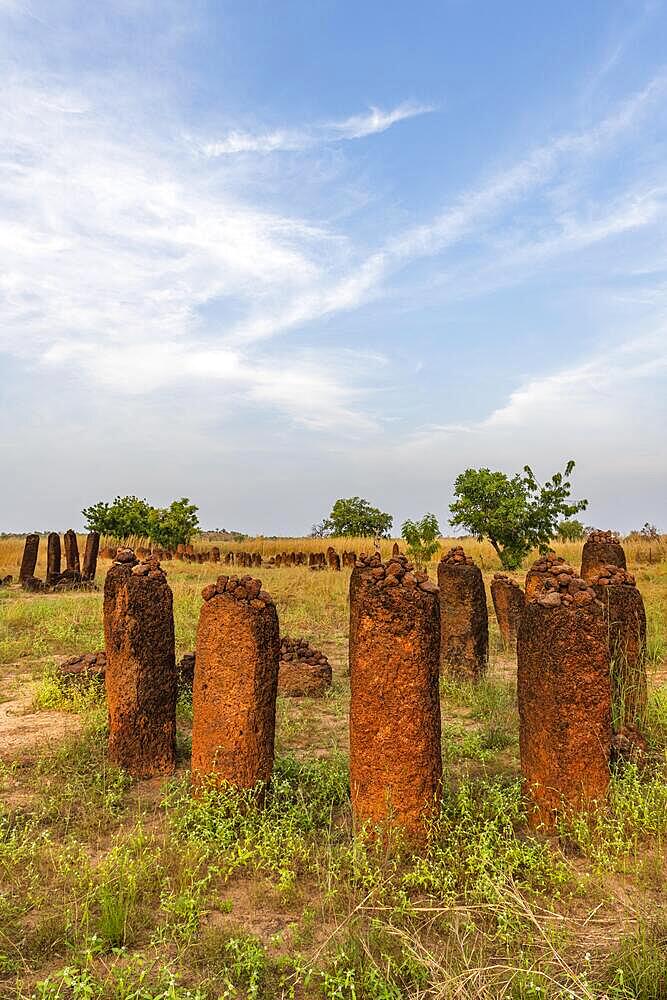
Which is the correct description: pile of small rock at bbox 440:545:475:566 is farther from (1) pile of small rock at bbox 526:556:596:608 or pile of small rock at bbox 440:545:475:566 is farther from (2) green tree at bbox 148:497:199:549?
(2) green tree at bbox 148:497:199:549

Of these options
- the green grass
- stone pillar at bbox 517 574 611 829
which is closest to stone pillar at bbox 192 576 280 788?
the green grass

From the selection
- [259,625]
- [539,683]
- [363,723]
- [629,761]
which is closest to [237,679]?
[259,625]

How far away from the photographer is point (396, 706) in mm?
4648

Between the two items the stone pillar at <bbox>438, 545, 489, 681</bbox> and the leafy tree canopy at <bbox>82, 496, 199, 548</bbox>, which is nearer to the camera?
the stone pillar at <bbox>438, 545, 489, 681</bbox>

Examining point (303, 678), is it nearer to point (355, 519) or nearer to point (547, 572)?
point (547, 572)

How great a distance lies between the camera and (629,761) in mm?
5891

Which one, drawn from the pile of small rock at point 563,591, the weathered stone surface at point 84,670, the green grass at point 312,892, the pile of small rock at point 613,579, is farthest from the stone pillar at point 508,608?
the pile of small rock at point 563,591

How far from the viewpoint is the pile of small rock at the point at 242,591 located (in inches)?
215

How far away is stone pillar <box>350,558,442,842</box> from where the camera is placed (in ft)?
15.1

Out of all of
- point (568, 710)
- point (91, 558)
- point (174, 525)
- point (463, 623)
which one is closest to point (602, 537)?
point (463, 623)

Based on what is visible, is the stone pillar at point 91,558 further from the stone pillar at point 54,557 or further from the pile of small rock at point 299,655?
the pile of small rock at point 299,655

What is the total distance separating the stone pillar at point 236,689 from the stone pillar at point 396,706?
83 centimetres

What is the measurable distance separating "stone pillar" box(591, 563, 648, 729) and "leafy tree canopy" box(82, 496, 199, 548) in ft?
113

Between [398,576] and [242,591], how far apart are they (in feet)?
4.34
